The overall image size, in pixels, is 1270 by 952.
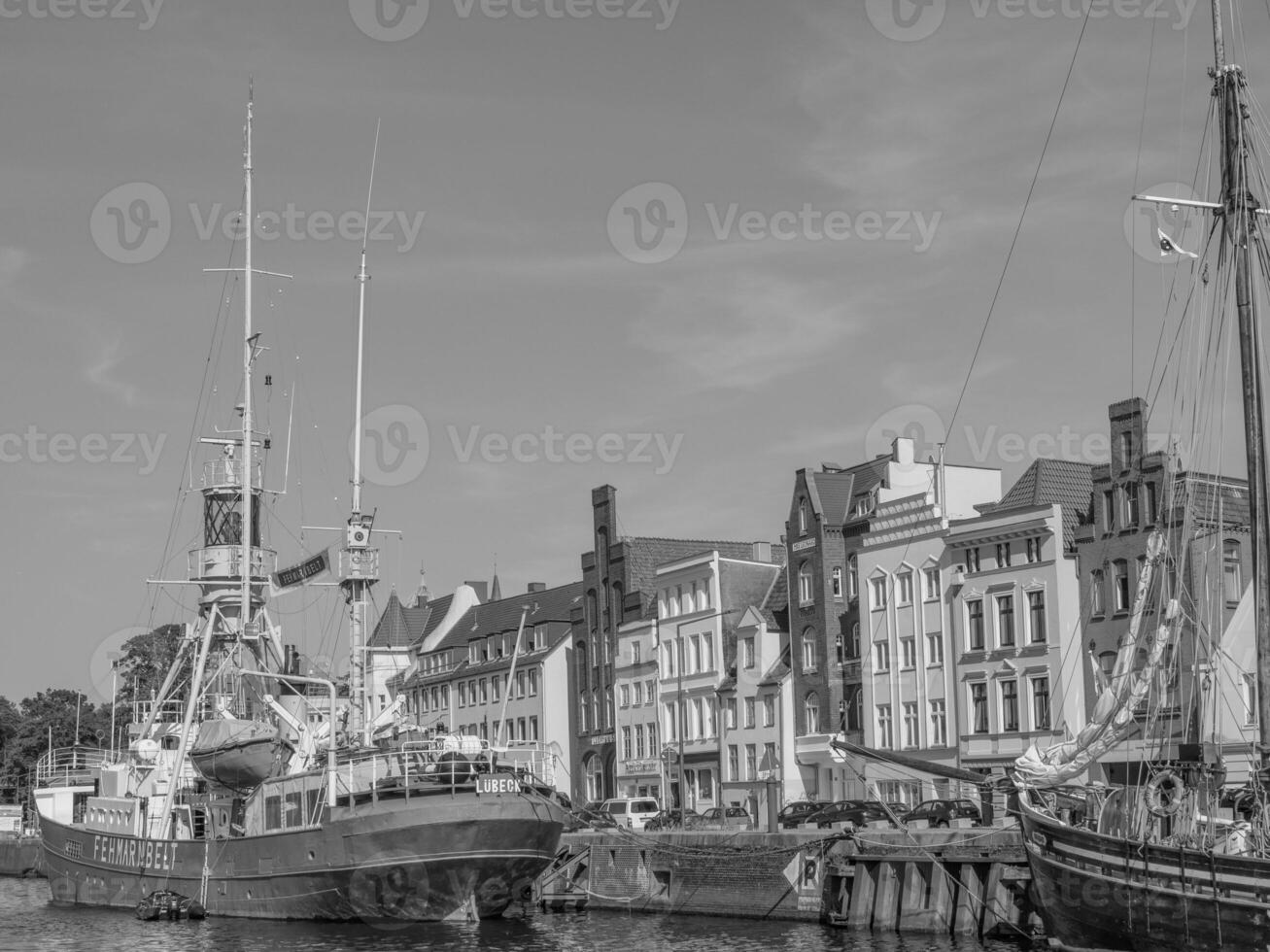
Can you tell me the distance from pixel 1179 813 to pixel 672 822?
34.9 m

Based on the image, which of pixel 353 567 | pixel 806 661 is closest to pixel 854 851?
pixel 353 567

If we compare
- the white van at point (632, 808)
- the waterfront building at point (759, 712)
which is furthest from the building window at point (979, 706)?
the white van at point (632, 808)

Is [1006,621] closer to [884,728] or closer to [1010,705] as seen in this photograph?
[1010,705]

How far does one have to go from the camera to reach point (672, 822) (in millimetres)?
70188

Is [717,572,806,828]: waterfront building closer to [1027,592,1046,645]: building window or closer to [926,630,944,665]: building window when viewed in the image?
[926,630,944,665]: building window

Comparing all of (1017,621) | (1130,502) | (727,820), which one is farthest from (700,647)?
(1130,502)

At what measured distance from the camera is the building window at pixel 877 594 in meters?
80.9

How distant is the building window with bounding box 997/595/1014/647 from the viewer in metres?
73.4

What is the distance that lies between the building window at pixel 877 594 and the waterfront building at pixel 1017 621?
171 inches

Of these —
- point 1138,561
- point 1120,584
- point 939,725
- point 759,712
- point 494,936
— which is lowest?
point 494,936

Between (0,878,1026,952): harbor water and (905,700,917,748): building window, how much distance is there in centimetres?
2320

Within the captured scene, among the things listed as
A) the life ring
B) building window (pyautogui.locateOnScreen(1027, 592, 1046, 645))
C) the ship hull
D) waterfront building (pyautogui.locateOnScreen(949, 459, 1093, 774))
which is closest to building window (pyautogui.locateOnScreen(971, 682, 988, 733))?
waterfront building (pyautogui.locateOnScreen(949, 459, 1093, 774))

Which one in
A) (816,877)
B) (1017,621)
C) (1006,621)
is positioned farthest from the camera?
(1006,621)

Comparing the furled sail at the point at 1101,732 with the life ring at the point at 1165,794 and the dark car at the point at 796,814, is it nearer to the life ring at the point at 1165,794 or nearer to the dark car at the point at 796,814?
the life ring at the point at 1165,794
